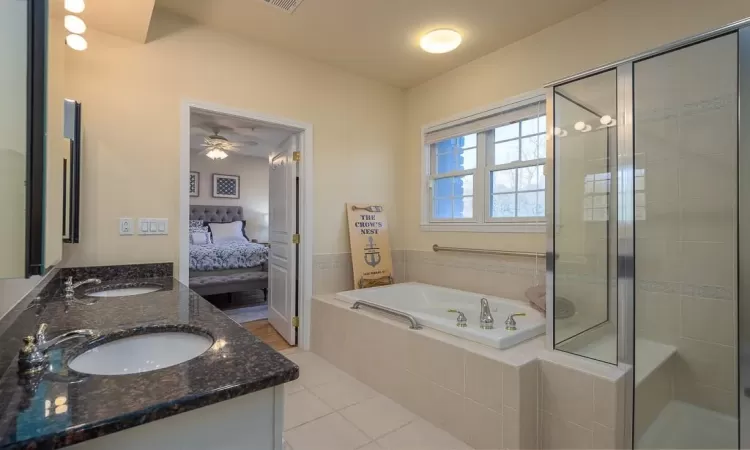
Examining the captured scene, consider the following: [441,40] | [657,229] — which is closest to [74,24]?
→ [441,40]

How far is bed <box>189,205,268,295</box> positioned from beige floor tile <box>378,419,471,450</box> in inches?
127

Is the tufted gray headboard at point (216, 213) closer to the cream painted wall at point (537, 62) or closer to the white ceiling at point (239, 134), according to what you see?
the white ceiling at point (239, 134)

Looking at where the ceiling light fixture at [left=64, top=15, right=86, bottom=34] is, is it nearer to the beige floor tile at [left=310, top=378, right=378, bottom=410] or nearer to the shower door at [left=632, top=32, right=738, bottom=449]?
the beige floor tile at [left=310, top=378, right=378, bottom=410]

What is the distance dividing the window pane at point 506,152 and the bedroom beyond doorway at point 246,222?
175 cm

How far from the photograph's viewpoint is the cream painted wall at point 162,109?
7.21ft

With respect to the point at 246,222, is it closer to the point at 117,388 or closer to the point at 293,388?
the point at 293,388

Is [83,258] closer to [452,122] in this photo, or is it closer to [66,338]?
[66,338]

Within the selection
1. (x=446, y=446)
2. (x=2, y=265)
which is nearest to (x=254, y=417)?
(x=2, y=265)

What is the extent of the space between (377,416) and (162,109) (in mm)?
2487

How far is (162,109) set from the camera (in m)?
2.44

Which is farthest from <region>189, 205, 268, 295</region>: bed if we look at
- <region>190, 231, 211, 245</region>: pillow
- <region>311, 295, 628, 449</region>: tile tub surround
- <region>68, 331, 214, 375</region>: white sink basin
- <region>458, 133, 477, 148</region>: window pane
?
<region>68, 331, 214, 375</region>: white sink basin

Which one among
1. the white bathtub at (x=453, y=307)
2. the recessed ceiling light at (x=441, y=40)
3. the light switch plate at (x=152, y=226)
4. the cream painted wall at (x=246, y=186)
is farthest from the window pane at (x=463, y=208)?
the cream painted wall at (x=246, y=186)

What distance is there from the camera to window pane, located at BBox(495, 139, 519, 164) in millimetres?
2891

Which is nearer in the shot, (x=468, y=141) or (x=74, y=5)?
(x=74, y=5)
